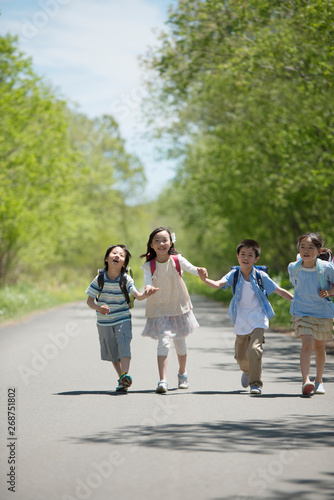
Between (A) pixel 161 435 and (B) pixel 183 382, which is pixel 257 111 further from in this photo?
(A) pixel 161 435

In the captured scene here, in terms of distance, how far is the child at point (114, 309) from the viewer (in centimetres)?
955

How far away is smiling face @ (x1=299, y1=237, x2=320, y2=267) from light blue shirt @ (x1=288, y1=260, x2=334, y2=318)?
4.4 inches

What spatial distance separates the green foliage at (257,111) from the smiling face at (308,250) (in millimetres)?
9810

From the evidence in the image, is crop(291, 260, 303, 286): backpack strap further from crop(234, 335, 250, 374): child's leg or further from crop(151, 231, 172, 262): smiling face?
crop(151, 231, 172, 262): smiling face

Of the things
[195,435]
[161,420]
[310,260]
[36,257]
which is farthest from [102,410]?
[36,257]

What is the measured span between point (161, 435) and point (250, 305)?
9.55 feet

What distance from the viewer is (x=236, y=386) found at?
32.6 feet

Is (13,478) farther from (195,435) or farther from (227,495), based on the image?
(195,435)

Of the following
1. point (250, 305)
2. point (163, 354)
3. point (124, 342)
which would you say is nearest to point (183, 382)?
point (163, 354)

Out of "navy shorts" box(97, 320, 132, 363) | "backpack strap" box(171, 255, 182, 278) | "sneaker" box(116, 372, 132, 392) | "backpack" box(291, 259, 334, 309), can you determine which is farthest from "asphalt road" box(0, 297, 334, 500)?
"backpack strap" box(171, 255, 182, 278)

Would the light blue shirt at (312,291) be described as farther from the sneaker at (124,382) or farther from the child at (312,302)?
the sneaker at (124,382)

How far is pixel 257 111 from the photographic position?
31891 millimetres

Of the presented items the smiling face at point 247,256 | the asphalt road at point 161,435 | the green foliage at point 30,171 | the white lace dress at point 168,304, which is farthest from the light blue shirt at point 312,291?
the green foliage at point 30,171

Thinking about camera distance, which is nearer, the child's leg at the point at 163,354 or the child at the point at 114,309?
the child's leg at the point at 163,354
